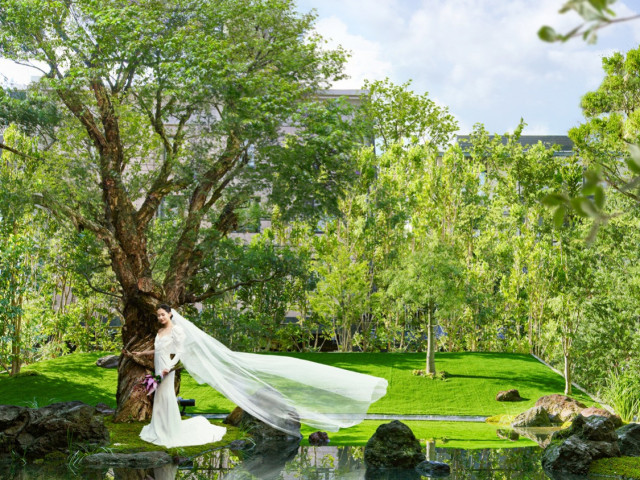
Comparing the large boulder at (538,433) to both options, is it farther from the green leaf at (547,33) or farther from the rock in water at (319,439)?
the green leaf at (547,33)

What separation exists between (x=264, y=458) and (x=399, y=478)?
6.86ft

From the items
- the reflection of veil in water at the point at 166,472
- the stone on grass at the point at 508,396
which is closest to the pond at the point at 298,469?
the reflection of veil in water at the point at 166,472

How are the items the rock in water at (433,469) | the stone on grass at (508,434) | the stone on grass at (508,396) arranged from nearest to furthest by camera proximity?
the rock in water at (433,469) → the stone on grass at (508,434) → the stone on grass at (508,396)

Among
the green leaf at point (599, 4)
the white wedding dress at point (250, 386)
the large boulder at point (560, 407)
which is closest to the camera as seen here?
the green leaf at point (599, 4)

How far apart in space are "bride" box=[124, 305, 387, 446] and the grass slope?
217 inches

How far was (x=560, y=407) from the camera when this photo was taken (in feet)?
46.5

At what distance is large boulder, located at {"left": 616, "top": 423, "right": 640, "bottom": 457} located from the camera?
29.1 feet

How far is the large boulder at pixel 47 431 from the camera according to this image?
8859 mm

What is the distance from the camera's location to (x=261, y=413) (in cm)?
912

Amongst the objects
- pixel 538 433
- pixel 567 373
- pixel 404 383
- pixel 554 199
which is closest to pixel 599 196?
pixel 554 199

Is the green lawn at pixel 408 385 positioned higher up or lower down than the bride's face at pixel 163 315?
lower down

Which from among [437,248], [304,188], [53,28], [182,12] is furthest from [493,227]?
[53,28]

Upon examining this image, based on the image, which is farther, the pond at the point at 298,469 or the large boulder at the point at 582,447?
the large boulder at the point at 582,447

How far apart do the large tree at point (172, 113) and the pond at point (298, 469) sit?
347cm
